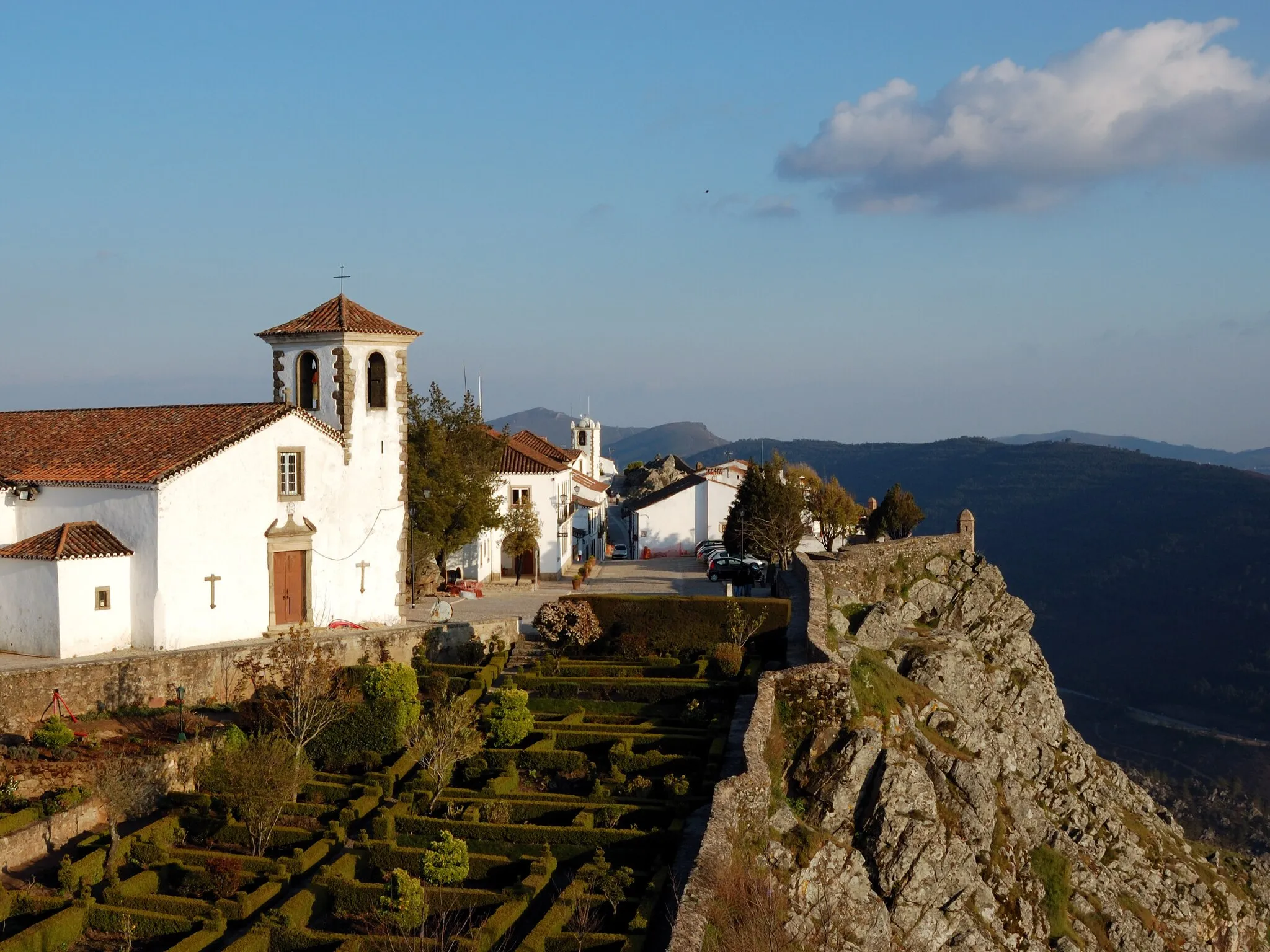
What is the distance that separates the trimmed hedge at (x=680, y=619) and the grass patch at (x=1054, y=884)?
929 centimetres

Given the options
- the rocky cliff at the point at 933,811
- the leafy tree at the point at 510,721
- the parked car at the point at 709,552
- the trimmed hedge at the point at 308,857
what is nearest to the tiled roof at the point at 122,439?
the leafy tree at the point at 510,721

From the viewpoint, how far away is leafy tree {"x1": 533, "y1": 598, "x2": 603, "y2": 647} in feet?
108

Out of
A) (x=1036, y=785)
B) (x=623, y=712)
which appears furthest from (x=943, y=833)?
(x=1036, y=785)

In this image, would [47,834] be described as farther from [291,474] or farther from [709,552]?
[709,552]

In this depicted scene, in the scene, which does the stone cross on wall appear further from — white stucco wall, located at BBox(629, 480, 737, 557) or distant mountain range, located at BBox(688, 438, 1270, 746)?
distant mountain range, located at BBox(688, 438, 1270, 746)

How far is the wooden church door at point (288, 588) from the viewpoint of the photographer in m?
31.4

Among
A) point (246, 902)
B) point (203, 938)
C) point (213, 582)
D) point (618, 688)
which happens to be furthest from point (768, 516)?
point (203, 938)

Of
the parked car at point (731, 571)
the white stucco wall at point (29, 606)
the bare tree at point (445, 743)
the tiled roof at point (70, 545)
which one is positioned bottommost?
the bare tree at point (445, 743)

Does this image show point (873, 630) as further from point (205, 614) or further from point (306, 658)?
point (205, 614)

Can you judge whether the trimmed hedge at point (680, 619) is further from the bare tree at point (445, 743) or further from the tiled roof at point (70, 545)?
the tiled roof at point (70, 545)

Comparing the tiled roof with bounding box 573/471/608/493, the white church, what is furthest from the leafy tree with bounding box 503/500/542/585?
the tiled roof with bounding box 573/471/608/493

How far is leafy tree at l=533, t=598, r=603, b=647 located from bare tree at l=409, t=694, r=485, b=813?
6949 mm

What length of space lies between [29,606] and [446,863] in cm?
1507

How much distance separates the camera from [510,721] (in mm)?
25781
